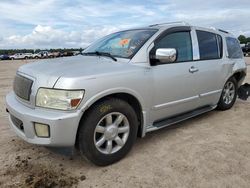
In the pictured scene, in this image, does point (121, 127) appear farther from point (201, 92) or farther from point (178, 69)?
point (201, 92)

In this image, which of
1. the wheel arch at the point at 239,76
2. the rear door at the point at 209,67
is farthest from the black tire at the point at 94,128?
the wheel arch at the point at 239,76

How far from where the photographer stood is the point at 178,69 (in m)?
4.18

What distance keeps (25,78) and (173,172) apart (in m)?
2.06

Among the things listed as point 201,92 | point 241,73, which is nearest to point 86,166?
point 201,92

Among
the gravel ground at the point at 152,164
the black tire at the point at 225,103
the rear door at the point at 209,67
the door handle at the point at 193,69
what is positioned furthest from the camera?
the black tire at the point at 225,103

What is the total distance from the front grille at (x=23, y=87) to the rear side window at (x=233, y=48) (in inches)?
158

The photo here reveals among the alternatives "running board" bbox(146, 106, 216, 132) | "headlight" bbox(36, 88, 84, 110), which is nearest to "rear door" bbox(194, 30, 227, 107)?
"running board" bbox(146, 106, 216, 132)

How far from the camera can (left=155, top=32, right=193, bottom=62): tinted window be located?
13.6ft

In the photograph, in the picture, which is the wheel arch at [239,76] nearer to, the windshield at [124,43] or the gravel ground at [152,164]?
the gravel ground at [152,164]

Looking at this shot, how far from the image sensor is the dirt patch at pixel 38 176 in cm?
298

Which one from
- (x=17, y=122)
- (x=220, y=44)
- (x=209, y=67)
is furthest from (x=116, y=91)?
(x=220, y=44)

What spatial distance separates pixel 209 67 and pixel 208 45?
18.9 inches

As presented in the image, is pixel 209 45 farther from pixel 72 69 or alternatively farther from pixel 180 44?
pixel 72 69

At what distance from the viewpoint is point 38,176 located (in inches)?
124
